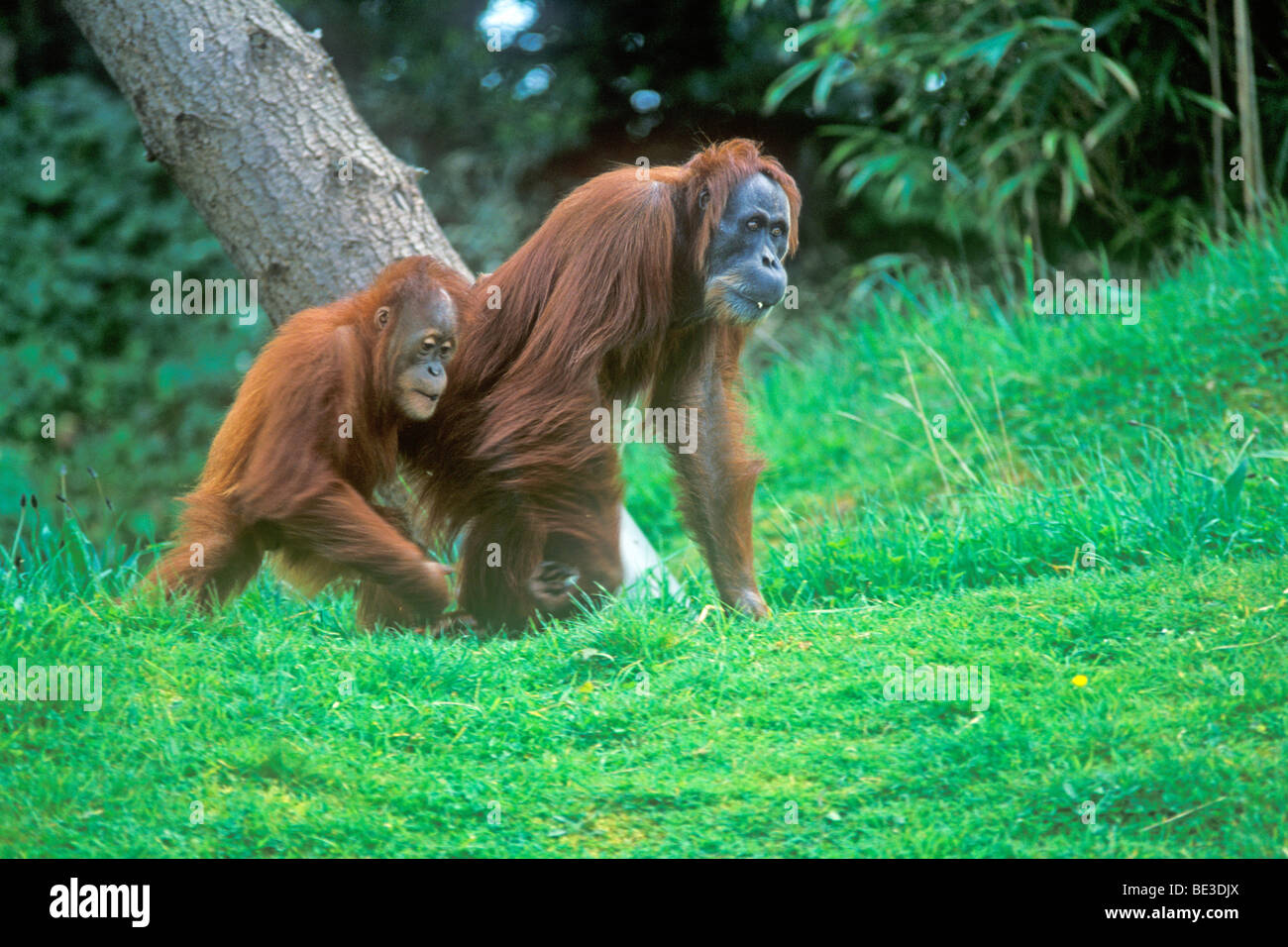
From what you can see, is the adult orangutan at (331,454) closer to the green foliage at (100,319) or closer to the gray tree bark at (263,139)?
the gray tree bark at (263,139)

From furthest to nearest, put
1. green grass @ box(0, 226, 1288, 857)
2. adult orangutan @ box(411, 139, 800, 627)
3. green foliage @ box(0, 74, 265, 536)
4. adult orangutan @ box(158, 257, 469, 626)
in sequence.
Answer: green foliage @ box(0, 74, 265, 536), adult orangutan @ box(411, 139, 800, 627), adult orangutan @ box(158, 257, 469, 626), green grass @ box(0, 226, 1288, 857)

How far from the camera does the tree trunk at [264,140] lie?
4.50 m

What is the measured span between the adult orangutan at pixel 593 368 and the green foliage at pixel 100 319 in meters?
4.75

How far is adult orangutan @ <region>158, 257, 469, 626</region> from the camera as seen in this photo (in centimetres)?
342

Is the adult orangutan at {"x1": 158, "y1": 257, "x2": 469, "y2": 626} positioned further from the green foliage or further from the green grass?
the green foliage

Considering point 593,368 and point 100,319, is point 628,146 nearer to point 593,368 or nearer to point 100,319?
point 100,319

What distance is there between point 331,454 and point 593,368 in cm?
78

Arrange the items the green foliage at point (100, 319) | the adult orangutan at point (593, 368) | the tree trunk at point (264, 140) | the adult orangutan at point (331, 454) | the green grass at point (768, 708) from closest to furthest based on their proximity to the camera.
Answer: the green grass at point (768, 708) → the adult orangutan at point (331, 454) → the adult orangutan at point (593, 368) → the tree trunk at point (264, 140) → the green foliage at point (100, 319)

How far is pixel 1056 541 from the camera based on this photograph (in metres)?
4.03

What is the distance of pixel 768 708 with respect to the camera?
A: 2980mm

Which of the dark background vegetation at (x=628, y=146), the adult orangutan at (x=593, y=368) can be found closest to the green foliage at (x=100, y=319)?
the dark background vegetation at (x=628, y=146)

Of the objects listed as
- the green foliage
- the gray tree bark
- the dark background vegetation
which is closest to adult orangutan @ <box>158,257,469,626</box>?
Result: the gray tree bark

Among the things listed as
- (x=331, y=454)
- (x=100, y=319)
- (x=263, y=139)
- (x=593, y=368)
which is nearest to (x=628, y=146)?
(x=100, y=319)

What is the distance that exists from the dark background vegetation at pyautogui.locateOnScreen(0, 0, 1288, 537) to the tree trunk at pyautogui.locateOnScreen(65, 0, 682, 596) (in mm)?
1491
